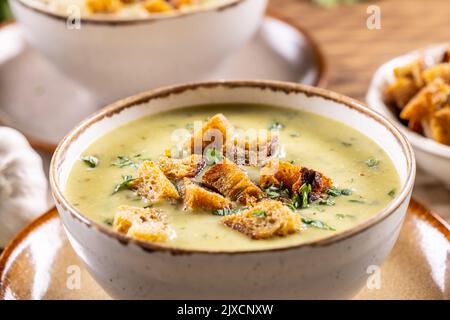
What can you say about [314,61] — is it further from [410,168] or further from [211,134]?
[410,168]

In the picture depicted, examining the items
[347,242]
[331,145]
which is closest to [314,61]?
[331,145]

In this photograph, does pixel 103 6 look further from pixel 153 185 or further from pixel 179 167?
pixel 153 185

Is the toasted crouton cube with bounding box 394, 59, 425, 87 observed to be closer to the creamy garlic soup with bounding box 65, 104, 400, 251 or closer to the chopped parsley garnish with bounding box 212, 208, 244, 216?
the creamy garlic soup with bounding box 65, 104, 400, 251

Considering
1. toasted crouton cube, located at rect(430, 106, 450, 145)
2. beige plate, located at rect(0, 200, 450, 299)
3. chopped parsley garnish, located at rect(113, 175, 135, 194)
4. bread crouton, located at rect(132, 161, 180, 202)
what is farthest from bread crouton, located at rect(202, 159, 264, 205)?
toasted crouton cube, located at rect(430, 106, 450, 145)

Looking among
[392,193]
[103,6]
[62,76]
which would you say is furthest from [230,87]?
[62,76]

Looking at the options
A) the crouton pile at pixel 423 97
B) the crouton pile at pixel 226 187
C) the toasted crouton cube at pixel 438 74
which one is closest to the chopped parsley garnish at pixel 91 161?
the crouton pile at pixel 226 187

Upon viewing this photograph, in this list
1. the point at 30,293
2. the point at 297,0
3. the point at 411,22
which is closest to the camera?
the point at 30,293

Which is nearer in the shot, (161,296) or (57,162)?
(161,296)
